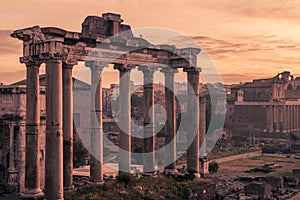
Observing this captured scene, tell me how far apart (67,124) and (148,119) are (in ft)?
17.5

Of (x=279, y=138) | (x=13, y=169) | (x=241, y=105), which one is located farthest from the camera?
(x=241, y=105)

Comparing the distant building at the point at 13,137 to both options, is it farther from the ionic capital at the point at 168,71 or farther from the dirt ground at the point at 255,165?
the dirt ground at the point at 255,165

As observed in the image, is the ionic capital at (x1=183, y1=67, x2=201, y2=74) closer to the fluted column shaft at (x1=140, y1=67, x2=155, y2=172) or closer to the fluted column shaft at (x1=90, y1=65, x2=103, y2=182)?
the fluted column shaft at (x1=140, y1=67, x2=155, y2=172)

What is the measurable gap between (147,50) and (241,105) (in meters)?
70.5

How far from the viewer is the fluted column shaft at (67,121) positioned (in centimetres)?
1791

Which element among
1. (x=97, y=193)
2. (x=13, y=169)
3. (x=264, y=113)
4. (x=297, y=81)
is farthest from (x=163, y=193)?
(x=297, y=81)

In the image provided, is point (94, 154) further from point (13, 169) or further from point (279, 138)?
point (279, 138)

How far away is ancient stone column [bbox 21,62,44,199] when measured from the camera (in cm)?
1634

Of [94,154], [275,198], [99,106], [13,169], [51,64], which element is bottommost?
[275,198]

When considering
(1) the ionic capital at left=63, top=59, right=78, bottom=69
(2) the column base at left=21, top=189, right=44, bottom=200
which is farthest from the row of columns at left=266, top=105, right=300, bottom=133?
(2) the column base at left=21, top=189, right=44, bottom=200

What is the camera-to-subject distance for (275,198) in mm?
29766

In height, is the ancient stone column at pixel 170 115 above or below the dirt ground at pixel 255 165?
above

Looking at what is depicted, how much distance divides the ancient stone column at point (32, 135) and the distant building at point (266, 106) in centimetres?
6840

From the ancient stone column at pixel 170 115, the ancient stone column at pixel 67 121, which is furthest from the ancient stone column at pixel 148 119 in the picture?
the ancient stone column at pixel 67 121
